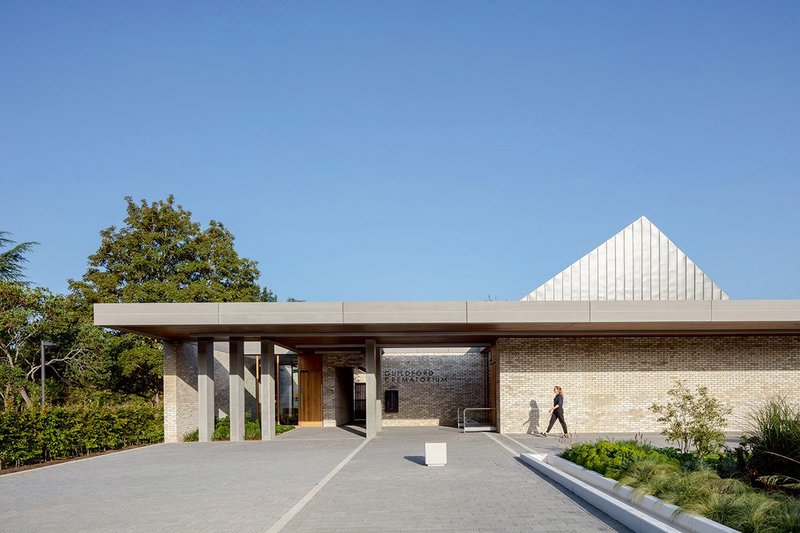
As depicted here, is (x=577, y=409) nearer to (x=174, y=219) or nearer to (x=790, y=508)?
(x=790, y=508)

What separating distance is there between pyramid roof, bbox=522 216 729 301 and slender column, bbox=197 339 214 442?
1328cm

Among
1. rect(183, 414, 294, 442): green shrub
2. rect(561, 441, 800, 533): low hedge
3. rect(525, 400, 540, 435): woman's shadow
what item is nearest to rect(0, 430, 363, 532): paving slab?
rect(183, 414, 294, 442): green shrub

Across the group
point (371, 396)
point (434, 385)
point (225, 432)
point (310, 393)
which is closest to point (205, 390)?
point (225, 432)

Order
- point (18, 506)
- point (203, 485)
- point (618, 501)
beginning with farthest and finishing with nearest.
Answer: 1. point (203, 485)
2. point (18, 506)
3. point (618, 501)

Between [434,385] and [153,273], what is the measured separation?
669 inches

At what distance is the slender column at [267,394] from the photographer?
24.9m

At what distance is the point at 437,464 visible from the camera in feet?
51.9

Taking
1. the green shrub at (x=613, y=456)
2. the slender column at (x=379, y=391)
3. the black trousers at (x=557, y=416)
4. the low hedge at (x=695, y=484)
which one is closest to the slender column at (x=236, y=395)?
the slender column at (x=379, y=391)

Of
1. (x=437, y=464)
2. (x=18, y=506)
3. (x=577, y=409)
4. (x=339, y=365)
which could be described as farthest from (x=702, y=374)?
(x=18, y=506)

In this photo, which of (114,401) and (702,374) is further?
(114,401)

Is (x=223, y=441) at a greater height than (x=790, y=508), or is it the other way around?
(x=790, y=508)

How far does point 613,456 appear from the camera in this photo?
41.3 feet

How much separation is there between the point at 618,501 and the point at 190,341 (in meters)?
18.4

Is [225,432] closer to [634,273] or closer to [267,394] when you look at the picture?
[267,394]
